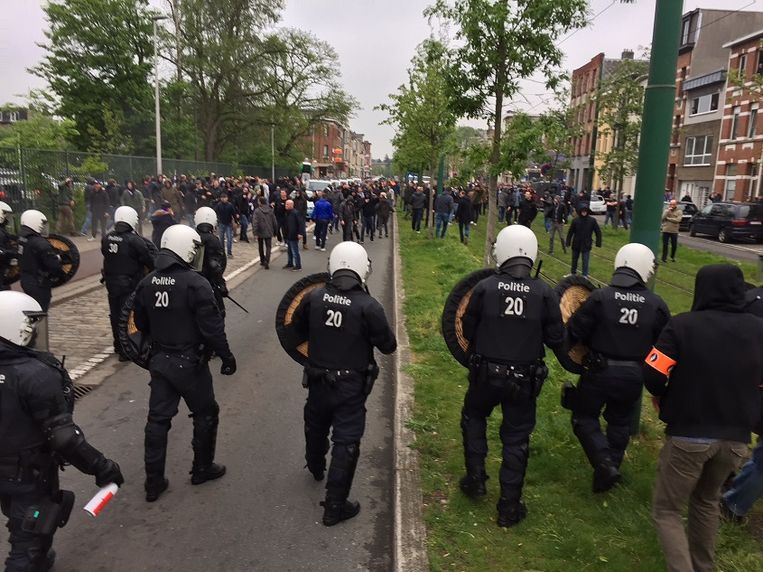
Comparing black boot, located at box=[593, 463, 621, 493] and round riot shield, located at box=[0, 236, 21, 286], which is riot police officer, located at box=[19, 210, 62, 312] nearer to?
round riot shield, located at box=[0, 236, 21, 286]

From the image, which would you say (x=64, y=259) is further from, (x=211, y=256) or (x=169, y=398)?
(x=169, y=398)

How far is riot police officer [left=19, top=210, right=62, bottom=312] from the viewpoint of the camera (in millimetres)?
6699

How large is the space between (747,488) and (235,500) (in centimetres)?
360

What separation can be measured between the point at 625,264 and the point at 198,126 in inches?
1478

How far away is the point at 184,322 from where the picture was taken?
4.32 meters

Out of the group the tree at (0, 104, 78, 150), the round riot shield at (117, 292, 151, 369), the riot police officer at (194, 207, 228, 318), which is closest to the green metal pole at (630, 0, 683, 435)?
the round riot shield at (117, 292, 151, 369)

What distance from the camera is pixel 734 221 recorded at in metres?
24.1

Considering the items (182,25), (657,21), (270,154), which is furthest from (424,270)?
(270,154)

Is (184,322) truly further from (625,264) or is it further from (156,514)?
(625,264)

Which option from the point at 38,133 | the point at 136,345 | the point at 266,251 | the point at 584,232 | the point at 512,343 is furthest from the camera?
the point at 38,133

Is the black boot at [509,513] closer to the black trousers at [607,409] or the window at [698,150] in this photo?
the black trousers at [607,409]

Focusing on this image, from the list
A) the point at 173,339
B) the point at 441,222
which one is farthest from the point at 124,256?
the point at 441,222

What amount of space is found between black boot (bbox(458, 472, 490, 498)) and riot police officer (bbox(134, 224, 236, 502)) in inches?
78.8

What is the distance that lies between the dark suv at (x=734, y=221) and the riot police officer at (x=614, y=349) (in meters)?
23.5
